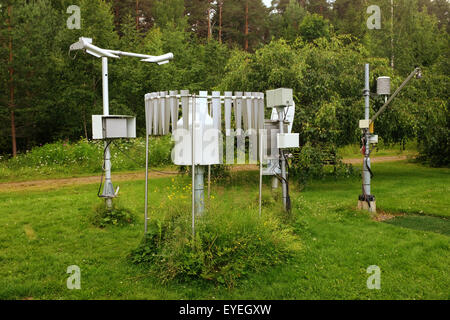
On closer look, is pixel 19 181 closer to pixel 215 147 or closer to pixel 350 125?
pixel 215 147

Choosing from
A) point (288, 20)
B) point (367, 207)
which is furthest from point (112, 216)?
point (288, 20)

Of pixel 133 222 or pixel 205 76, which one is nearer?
pixel 133 222

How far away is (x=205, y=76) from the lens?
2488cm

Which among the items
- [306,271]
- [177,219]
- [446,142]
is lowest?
[306,271]

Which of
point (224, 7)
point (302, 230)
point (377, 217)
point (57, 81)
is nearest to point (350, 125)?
point (377, 217)

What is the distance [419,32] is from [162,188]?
55.5 ft

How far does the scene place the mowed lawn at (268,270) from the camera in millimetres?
Result: 4855

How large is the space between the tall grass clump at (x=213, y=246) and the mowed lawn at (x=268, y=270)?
0.16 meters

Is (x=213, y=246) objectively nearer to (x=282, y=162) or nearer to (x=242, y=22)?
(x=282, y=162)

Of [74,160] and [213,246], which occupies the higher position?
[74,160]

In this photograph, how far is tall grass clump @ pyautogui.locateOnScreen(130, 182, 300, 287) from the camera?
5.06m

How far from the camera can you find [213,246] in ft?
17.1

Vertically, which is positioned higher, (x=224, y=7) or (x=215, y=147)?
(x=224, y=7)

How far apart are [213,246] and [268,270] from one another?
0.85m
